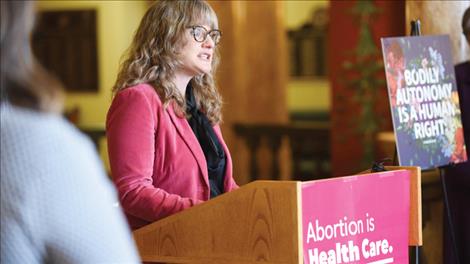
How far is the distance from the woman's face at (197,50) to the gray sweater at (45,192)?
5.41 ft

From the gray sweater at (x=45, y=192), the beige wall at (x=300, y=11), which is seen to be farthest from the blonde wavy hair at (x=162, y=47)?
the beige wall at (x=300, y=11)

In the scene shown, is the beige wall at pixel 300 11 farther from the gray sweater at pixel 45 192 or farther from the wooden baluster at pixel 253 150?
the gray sweater at pixel 45 192

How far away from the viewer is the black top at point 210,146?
9.55ft

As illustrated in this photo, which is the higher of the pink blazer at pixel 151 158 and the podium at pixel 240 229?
the pink blazer at pixel 151 158

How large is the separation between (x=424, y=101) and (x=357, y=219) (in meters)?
1.36

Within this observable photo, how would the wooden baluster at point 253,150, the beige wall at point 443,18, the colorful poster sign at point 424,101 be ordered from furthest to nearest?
the wooden baluster at point 253,150 < the beige wall at point 443,18 < the colorful poster sign at point 424,101

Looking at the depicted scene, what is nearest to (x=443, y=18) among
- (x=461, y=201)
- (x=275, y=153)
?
(x=461, y=201)

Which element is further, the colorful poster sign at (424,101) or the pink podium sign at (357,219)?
the colorful poster sign at (424,101)

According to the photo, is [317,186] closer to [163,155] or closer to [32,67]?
[163,155]

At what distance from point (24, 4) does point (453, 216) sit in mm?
3224

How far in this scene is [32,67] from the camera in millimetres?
1229

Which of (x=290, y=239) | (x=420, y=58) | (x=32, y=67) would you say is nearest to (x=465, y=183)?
(x=420, y=58)

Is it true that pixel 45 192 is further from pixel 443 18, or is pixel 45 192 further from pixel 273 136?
pixel 273 136

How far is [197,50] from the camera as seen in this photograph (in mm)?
2904
